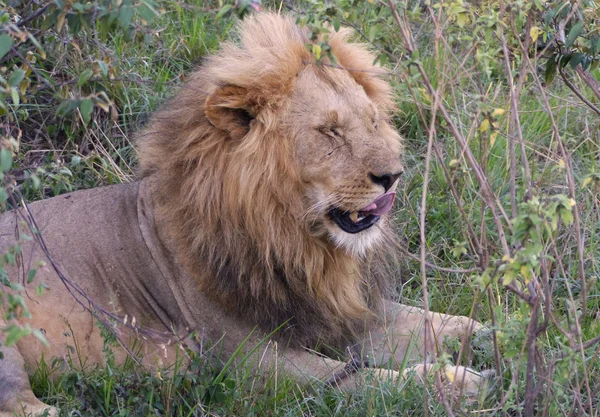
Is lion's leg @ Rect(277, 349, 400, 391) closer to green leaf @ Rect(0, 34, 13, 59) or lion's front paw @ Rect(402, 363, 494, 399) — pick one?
lion's front paw @ Rect(402, 363, 494, 399)

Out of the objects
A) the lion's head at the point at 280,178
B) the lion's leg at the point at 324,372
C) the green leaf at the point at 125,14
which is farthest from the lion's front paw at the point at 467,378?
the green leaf at the point at 125,14

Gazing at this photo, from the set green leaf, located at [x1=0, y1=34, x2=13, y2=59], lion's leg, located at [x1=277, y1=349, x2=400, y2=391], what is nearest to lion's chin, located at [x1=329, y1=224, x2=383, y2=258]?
lion's leg, located at [x1=277, y1=349, x2=400, y2=391]

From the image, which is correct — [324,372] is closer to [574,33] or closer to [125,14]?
[574,33]

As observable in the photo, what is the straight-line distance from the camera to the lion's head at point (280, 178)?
11.8 feet

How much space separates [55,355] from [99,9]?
1.76 meters

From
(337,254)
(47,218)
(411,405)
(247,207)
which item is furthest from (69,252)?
(411,405)

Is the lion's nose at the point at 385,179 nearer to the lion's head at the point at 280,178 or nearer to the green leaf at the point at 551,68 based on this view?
the lion's head at the point at 280,178

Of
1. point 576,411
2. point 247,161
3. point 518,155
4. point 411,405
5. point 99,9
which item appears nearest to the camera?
point 99,9

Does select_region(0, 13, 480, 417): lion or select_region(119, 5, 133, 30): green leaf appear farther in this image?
select_region(0, 13, 480, 417): lion

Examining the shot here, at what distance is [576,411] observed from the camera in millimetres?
3172

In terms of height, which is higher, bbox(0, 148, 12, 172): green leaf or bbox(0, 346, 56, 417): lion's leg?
bbox(0, 148, 12, 172): green leaf

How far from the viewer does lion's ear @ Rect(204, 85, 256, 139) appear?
3660 millimetres

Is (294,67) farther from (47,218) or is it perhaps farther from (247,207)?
(47,218)

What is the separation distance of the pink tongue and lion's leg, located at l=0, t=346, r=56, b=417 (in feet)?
4.59
